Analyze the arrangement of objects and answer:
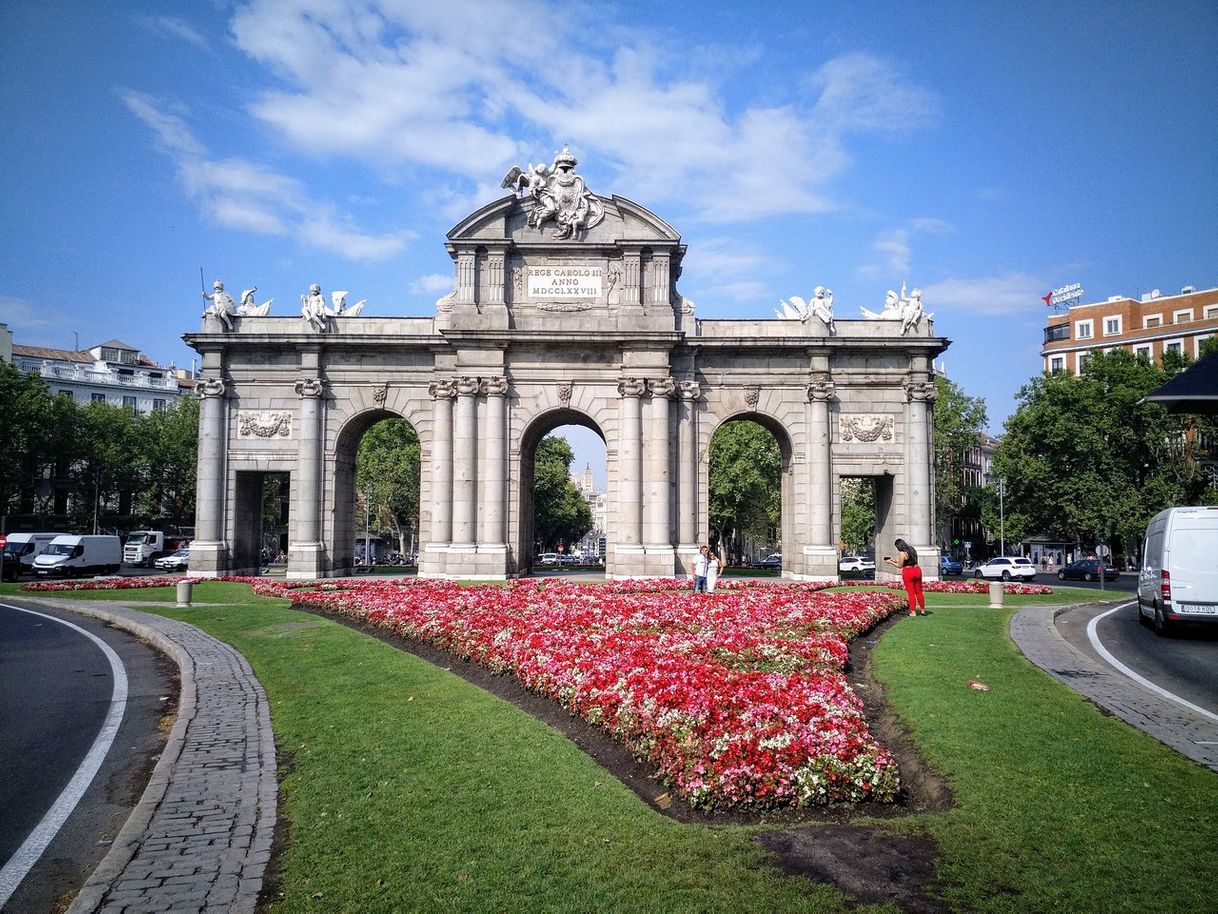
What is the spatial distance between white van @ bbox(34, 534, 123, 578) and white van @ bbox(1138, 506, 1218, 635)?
163 ft

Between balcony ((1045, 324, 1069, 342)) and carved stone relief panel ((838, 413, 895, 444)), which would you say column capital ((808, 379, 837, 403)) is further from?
balcony ((1045, 324, 1069, 342))

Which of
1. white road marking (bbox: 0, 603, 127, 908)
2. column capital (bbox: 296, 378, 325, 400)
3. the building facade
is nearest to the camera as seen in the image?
white road marking (bbox: 0, 603, 127, 908)

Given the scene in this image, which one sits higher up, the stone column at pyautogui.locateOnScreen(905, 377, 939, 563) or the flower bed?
the stone column at pyautogui.locateOnScreen(905, 377, 939, 563)

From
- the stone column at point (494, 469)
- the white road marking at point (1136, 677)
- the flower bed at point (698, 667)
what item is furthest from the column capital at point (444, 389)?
the white road marking at point (1136, 677)

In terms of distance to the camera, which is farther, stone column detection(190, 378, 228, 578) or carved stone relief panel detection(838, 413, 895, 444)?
carved stone relief panel detection(838, 413, 895, 444)

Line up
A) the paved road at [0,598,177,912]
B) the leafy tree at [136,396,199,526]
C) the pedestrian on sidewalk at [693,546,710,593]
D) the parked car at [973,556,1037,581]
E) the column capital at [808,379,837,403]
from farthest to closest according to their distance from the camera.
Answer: the leafy tree at [136,396,199,526] < the parked car at [973,556,1037,581] < the column capital at [808,379,837,403] < the pedestrian on sidewalk at [693,546,710,593] < the paved road at [0,598,177,912]

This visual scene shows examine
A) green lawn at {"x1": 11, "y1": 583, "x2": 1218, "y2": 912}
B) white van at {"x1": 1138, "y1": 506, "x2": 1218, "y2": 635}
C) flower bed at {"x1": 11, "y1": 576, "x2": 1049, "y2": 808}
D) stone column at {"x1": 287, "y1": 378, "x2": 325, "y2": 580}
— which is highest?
stone column at {"x1": 287, "y1": 378, "x2": 325, "y2": 580}

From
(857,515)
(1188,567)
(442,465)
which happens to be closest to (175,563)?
(442,465)

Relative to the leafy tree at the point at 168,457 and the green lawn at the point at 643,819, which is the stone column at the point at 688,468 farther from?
the leafy tree at the point at 168,457

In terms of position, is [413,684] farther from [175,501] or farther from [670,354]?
[175,501]

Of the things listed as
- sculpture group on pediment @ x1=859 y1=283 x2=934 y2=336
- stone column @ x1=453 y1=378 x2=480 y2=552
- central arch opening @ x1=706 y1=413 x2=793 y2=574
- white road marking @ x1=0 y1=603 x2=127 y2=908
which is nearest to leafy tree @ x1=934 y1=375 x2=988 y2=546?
central arch opening @ x1=706 y1=413 x2=793 y2=574

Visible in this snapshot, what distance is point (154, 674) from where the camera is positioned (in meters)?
15.7

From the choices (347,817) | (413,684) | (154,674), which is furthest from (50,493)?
(347,817)

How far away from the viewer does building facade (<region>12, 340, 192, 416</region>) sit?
85394 millimetres
